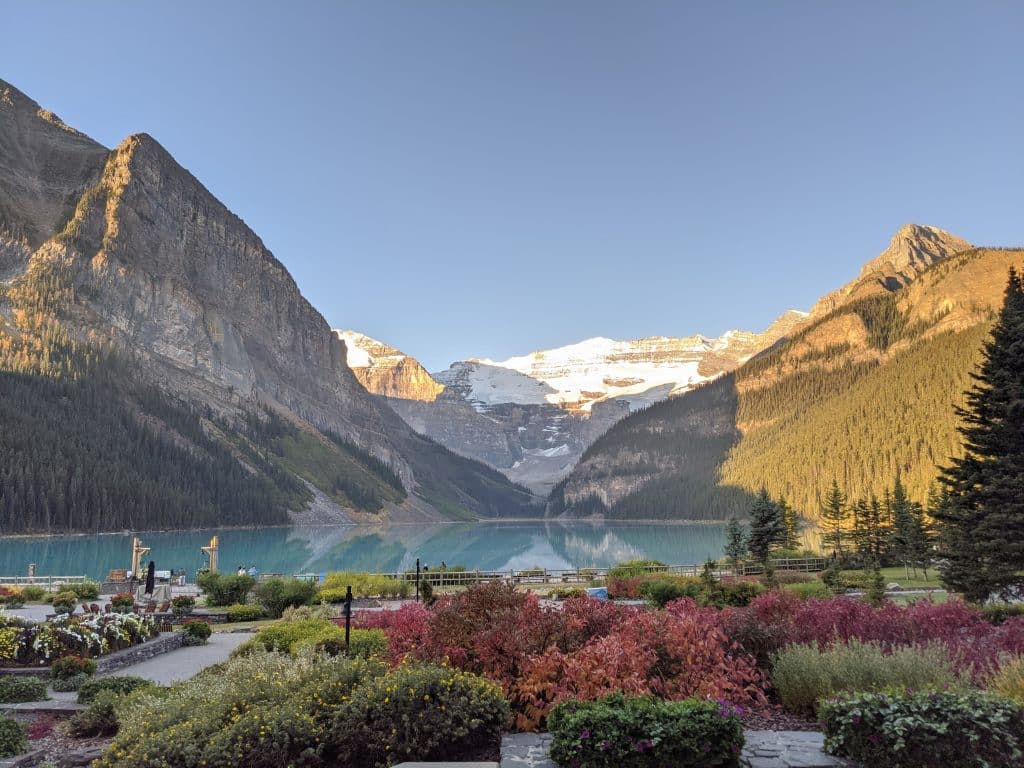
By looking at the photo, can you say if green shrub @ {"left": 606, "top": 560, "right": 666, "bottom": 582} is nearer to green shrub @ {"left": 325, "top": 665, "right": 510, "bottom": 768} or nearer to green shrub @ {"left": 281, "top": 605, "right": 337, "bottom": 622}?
green shrub @ {"left": 281, "top": 605, "right": 337, "bottom": 622}

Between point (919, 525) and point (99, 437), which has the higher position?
point (99, 437)

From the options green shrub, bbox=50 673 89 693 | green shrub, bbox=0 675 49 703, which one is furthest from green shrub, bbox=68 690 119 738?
green shrub, bbox=50 673 89 693

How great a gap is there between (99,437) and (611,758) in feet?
543

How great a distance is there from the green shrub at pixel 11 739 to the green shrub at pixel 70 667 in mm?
5066

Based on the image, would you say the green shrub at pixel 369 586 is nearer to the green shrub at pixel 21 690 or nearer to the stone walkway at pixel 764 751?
the green shrub at pixel 21 690

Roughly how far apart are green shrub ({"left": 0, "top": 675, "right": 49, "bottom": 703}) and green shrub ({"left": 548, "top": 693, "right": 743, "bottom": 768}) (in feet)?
37.7

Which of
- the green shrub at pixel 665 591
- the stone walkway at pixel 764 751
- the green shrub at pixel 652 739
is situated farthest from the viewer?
the green shrub at pixel 665 591

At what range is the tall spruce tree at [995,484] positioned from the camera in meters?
21.6

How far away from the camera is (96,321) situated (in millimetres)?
180250

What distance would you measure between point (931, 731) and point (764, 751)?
5.62ft

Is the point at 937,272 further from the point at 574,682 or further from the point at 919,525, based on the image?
the point at 574,682

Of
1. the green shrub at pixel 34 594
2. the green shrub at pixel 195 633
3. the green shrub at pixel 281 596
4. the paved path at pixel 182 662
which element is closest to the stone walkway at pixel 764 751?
the paved path at pixel 182 662

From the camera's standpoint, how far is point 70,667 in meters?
14.5

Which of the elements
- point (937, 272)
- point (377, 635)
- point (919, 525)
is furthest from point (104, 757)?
point (937, 272)
